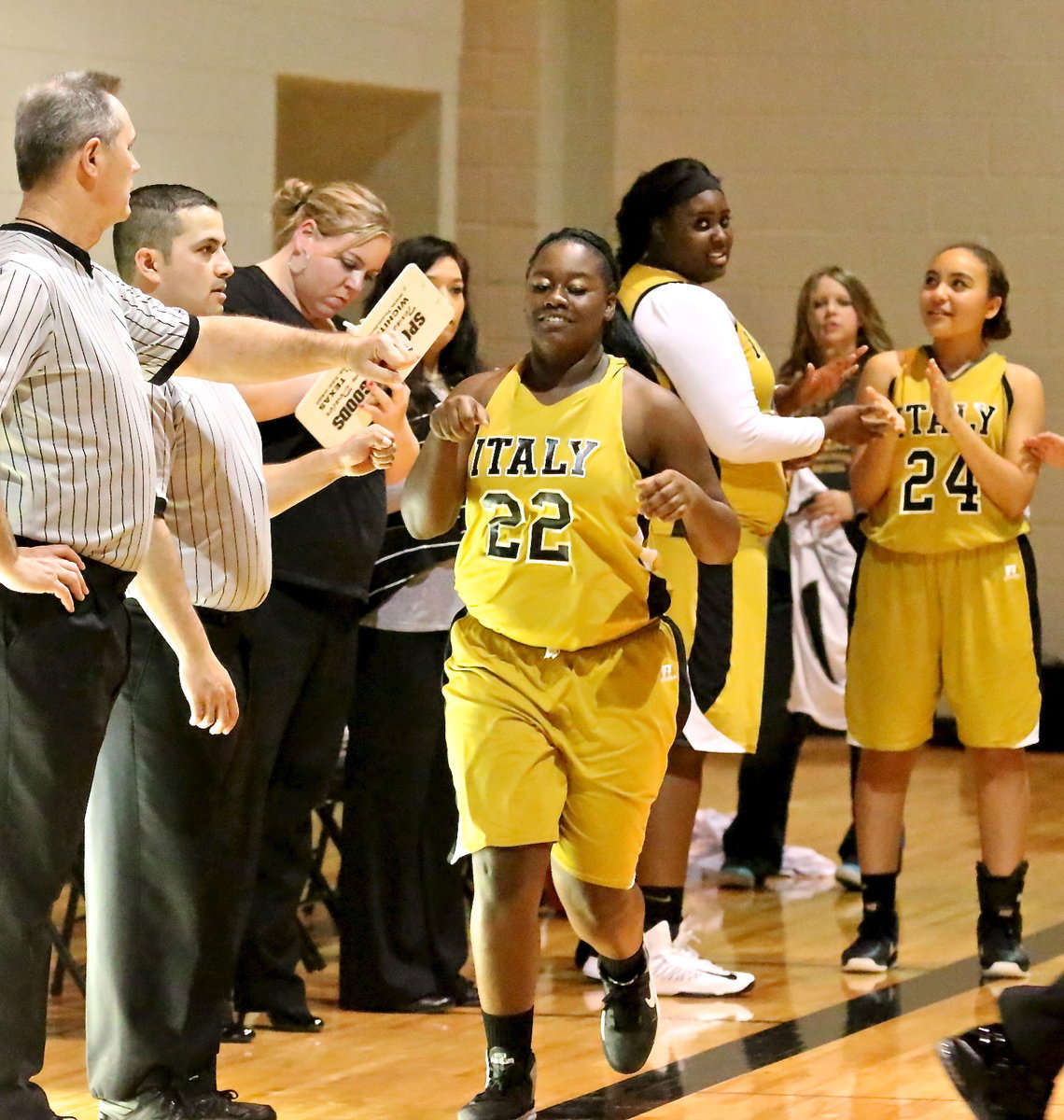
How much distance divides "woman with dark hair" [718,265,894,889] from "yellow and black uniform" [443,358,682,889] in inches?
91.7

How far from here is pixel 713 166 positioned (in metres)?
8.11

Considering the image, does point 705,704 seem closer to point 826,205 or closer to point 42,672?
point 42,672

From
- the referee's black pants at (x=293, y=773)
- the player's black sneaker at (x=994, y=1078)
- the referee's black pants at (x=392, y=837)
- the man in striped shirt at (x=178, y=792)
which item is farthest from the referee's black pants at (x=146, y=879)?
the player's black sneaker at (x=994, y=1078)

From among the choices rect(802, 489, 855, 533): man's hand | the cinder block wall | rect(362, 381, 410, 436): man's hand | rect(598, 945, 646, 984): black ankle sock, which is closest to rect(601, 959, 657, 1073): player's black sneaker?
rect(598, 945, 646, 984): black ankle sock

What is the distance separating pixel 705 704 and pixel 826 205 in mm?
4522

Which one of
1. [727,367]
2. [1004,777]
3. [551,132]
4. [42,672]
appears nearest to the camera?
[42,672]

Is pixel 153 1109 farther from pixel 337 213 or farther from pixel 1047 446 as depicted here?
pixel 1047 446

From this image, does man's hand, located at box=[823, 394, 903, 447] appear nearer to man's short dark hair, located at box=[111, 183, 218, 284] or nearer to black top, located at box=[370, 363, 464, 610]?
black top, located at box=[370, 363, 464, 610]

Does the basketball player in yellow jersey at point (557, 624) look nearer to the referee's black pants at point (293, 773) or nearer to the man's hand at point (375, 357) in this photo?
the man's hand at point (375, 357)

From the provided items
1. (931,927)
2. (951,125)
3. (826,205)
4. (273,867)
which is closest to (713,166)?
(826,205)

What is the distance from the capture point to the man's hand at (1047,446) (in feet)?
14.1

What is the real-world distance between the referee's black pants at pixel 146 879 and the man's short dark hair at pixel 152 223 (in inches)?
26.1

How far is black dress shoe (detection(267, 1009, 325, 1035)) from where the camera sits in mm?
3891

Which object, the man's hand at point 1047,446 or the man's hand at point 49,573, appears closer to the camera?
the man's hand at point 49,573
